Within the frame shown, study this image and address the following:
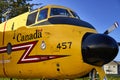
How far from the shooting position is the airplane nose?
1020cm

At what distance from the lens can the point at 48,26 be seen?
12.0 m

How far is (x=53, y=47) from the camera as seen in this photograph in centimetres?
1145

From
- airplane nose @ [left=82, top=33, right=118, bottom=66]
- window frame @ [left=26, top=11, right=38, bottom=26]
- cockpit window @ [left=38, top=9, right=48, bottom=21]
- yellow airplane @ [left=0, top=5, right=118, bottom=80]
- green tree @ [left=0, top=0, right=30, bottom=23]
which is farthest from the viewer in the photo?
green tree @ [left=0, top=0, right=30, bottom=23]

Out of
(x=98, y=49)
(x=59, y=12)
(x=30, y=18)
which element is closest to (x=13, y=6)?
(x=30, y=18)

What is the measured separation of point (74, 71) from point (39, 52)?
1860mm

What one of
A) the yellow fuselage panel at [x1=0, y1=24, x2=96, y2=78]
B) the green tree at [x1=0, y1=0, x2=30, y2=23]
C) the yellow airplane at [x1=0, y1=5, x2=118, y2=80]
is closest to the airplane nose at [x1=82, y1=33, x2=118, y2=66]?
the yellow airplane at [x1=0, y1=5, x2=118, y2=80]

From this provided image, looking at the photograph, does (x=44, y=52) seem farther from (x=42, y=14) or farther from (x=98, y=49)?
(x=98, y=49)

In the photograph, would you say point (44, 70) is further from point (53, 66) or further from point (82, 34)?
point (82, 34)

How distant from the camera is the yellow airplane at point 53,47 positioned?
1043 centimetres

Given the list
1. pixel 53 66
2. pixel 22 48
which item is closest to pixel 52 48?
pixel 53 66

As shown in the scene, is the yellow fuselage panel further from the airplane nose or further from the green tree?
the green tree

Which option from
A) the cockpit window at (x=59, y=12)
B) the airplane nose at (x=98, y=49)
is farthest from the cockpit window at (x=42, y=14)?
the airplane nose at (x=98, y=49)

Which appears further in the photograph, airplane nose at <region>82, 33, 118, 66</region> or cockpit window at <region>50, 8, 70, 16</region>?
cockpit window at <region>50, 8, 70, 16</region>

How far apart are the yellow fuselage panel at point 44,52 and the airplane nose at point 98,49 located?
0.86ft
